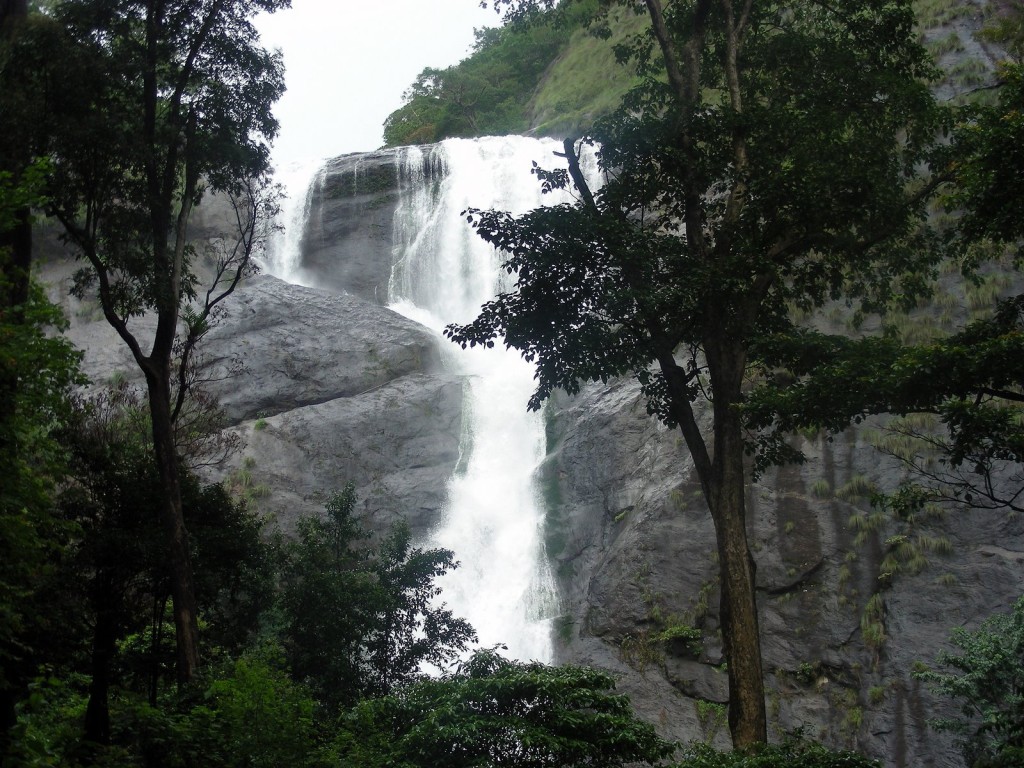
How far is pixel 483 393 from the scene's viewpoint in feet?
112

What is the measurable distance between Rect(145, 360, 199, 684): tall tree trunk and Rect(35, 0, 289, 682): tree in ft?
0.06

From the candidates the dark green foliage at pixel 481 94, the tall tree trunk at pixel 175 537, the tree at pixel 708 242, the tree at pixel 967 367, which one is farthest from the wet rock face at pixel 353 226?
the tree at pixel 967 367

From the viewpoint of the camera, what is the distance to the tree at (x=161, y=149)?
15578 millimetres

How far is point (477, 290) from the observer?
134 ft

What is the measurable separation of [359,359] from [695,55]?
22569mm

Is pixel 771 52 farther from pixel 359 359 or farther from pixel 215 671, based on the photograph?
pixel 359 359

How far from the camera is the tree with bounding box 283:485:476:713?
17.6 m

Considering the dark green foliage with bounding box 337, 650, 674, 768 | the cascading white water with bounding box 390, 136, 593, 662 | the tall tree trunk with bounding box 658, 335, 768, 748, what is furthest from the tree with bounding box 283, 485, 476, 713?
the tall tree trunk with bounding box 658, 335, 768, 748

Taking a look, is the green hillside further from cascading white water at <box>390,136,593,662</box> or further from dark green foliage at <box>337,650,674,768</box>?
dark green foliage at <box>337,650,674,768</box>

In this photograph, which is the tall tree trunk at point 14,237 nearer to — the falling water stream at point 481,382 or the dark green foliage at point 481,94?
the falling water stream at point 481,382

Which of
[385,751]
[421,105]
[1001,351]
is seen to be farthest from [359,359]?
[421,105]

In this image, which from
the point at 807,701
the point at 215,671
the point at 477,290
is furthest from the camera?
the point at 477,290

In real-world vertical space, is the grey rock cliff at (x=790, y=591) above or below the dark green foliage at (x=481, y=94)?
below

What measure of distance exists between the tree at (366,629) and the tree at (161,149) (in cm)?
331
